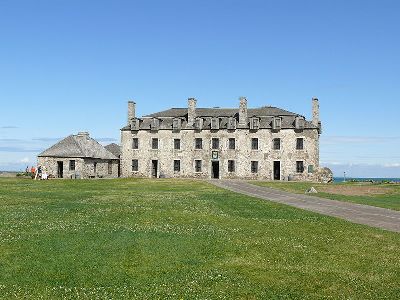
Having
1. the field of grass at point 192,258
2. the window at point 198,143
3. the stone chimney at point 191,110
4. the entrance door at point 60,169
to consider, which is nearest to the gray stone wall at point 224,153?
the window at point 198,143

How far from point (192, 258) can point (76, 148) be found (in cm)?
5963

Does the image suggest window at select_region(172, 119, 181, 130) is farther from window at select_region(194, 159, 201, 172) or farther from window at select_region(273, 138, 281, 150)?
window at select_region(273, 138, 281, 150)

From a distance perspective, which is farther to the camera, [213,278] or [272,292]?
[213,278]

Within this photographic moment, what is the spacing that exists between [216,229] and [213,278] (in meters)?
5.90

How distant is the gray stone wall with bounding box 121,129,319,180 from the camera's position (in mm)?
67438

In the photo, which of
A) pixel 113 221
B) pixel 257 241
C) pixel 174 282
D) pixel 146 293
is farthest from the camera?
pixel 113 221

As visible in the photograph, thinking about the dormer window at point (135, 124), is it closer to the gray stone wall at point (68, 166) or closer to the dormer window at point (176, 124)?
the dormer window at point (176, 124)

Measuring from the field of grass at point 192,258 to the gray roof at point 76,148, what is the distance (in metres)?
50.2

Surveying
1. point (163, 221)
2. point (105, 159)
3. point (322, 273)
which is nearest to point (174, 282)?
point (322, 273)

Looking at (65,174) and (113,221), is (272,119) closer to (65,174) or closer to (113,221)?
(65,174)

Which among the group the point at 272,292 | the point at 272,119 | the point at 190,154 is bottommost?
the point at 272,292

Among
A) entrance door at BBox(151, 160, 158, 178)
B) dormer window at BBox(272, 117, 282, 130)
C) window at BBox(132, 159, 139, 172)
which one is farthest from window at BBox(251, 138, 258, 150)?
window at BBox(132, 159, 139, 172)

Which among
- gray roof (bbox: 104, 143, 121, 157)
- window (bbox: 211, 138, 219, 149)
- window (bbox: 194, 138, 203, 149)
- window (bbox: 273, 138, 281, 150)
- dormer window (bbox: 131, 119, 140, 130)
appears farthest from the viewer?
gray roof (bbox: 104, 143, 121, 157)

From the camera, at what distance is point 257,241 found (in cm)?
1393
